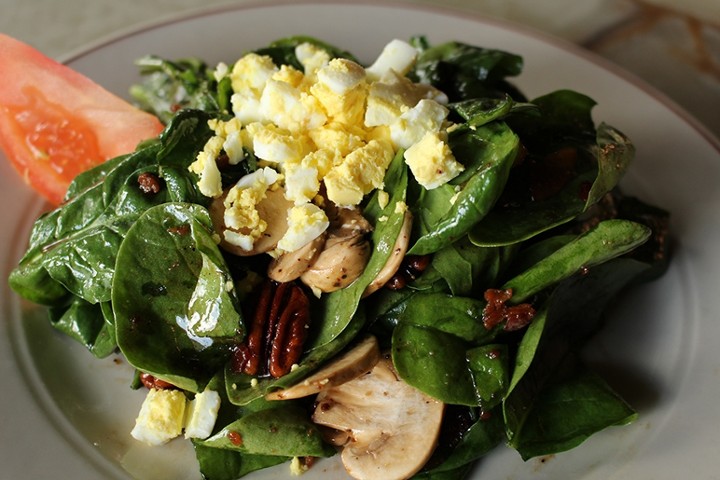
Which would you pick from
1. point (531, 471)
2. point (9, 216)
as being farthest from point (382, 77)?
point (9, 216)

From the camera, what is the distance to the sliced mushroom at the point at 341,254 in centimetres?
163

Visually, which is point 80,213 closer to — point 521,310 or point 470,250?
point 470,250

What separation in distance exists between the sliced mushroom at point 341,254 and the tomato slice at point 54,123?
0.77m

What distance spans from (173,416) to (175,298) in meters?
0.27

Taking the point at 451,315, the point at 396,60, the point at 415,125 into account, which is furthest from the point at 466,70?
the point at 451,315

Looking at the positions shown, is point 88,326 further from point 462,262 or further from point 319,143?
point 462,262

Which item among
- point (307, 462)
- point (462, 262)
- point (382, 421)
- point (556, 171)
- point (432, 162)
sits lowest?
point (307, 462)

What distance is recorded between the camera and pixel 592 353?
6.17 feet

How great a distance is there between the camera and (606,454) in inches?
64.1

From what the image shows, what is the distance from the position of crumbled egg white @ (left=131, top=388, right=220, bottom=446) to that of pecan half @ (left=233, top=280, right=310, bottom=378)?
11 cm

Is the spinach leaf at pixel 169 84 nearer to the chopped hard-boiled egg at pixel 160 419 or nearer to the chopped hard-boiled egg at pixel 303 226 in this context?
the chopped hard-boiled egg at pixel 303 226

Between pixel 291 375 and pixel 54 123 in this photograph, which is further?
pixel 54 123

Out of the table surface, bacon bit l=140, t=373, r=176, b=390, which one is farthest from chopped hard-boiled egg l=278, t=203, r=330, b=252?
the table surface

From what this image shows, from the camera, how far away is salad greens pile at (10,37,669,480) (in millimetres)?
1605
